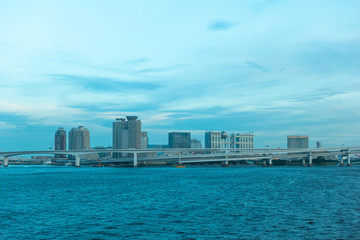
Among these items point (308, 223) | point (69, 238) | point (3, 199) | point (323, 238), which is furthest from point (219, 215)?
point (3, 199)

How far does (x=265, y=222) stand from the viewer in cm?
2870

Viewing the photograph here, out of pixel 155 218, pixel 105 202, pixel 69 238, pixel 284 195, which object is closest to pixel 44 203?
pixel 105 202

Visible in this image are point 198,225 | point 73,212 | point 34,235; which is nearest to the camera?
point 34,235

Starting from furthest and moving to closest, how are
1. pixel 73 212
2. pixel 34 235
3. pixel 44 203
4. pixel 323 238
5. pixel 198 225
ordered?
pixel 44 203 → pixel 73 212 → pixel 198 225 → pixel 34 235 → pixel 323 238

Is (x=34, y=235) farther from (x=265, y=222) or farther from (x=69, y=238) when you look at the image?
(x=265, y=222)

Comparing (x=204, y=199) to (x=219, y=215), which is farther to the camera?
(x=204, y=199)

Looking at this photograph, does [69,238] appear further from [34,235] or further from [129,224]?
[129,224]

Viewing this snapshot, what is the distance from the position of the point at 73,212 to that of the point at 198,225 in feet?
40.6

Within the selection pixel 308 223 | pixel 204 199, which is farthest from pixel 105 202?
pixel 308 223

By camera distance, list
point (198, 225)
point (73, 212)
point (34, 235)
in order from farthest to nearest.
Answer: point (73, 212) → point (198, 225) → point (34, 235)

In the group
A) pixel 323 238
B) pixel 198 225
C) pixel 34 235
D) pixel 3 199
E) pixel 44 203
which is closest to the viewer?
pixel 323 238

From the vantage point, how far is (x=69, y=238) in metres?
24.5

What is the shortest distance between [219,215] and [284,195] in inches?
656

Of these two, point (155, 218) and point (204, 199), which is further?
point (204, 199)
